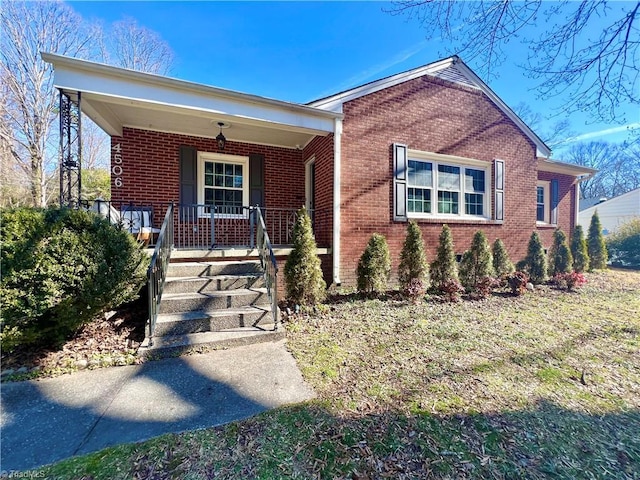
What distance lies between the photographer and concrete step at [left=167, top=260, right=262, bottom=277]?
15.4 feet

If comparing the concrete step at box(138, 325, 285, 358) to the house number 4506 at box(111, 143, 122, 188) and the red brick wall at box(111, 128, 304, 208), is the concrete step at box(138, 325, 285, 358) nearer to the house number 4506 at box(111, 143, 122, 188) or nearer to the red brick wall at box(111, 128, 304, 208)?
the red brick wall at box(111, 128, 304, 208)

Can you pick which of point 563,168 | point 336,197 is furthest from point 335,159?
Answer: point 563,168

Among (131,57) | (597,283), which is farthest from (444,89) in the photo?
(131,57)

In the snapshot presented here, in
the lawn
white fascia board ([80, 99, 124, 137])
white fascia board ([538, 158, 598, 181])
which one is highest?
white fascia board ([538, 158, 598, 181])

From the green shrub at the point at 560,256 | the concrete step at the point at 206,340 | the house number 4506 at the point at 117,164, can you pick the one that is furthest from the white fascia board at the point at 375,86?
the green shrub at the point at 560,256

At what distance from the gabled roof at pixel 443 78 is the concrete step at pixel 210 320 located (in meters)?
4.59

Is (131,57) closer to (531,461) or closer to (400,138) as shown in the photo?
(400,138)

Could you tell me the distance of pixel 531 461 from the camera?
1.95m

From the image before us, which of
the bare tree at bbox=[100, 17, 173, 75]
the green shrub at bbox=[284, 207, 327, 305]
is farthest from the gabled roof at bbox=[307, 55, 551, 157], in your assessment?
the bare tree at bbox=[100, 17, 173, 75]

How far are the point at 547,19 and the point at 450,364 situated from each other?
4.79 metres

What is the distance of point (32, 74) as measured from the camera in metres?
13.3

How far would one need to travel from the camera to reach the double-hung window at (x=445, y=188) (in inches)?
290

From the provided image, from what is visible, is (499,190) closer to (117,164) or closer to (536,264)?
(536,264)

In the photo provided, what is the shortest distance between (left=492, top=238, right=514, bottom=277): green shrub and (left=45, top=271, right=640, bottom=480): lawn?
8.91 feet
